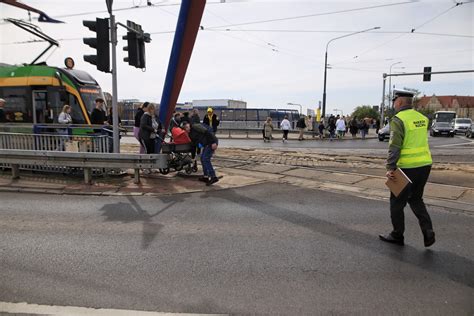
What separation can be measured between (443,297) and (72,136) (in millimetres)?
8039

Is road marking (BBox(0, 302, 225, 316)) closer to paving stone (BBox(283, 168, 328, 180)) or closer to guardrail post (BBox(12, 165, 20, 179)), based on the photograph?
guardrail post (BBox(12, 165, 20, 179))

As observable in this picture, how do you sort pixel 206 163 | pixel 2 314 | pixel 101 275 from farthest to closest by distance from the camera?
1. pixel 206 163
2. pixel 101 275
3. pixel 2 314

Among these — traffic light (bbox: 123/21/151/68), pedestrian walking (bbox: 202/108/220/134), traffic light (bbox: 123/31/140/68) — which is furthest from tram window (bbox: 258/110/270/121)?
traffic light (bbox: 123/31/140/68)

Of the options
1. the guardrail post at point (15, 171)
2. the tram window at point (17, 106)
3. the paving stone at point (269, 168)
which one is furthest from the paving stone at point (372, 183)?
the tram window at point (17, 106)

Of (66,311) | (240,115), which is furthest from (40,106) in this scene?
(240,115)

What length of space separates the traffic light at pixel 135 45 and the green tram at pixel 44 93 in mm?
4059

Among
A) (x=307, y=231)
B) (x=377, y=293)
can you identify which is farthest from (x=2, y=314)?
(x=307, y=231)

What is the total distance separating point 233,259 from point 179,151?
5.05 m

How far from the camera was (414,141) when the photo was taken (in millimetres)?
4559

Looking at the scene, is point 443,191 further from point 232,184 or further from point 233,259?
point 233,259

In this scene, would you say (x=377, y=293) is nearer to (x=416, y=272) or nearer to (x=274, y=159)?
(x=416, y=272)

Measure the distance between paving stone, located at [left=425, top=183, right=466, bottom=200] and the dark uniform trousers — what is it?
2979 millimetres

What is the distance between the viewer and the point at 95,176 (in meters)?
8.94

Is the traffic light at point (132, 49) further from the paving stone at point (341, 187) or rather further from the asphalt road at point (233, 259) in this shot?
the paving stone at point (341, 187)
